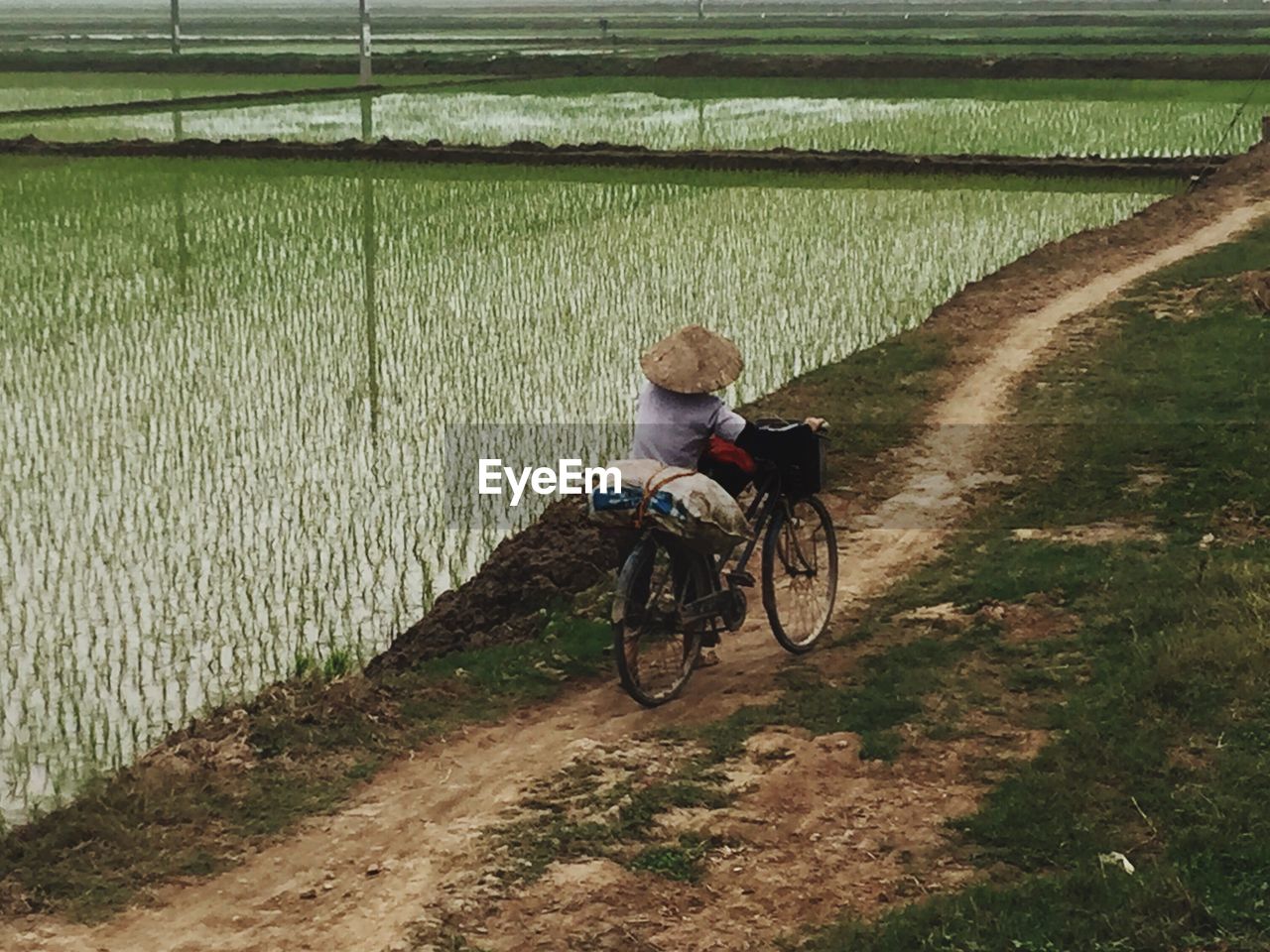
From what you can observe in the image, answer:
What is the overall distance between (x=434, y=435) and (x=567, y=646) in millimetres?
3012

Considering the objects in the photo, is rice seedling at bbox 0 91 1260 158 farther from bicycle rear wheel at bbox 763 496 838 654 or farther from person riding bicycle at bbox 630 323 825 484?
person riding bicycle at bbox 630 323 825 484

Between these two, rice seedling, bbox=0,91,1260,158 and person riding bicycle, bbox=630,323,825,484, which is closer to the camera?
person riding bicycle, bbox=630,323,825,484

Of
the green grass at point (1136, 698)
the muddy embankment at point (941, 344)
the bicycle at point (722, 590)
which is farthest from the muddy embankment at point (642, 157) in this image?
the bicycle at point (722, 590)

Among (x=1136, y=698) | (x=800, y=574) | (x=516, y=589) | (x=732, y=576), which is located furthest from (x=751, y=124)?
(x=1136, y=698)

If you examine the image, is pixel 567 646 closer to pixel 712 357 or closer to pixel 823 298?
pixel 712 357

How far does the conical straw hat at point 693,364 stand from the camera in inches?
185

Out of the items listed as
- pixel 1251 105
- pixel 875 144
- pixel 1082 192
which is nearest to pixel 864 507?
pixel 1082 192

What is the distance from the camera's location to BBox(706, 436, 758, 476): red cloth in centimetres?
491

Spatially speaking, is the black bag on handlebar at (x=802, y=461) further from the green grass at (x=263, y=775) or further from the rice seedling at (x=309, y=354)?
the rice seedling at (x=309, y=354)

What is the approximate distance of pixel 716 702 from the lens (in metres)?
4.91

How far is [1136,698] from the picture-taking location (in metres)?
4.66

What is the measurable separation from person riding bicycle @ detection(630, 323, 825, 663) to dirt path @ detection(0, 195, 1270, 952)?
53cm

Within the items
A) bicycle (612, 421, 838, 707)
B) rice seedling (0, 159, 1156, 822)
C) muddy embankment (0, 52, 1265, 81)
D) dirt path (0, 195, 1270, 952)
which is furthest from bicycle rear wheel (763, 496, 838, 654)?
muddy embankment (0, 52, 1265, 81)

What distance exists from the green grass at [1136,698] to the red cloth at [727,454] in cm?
102
